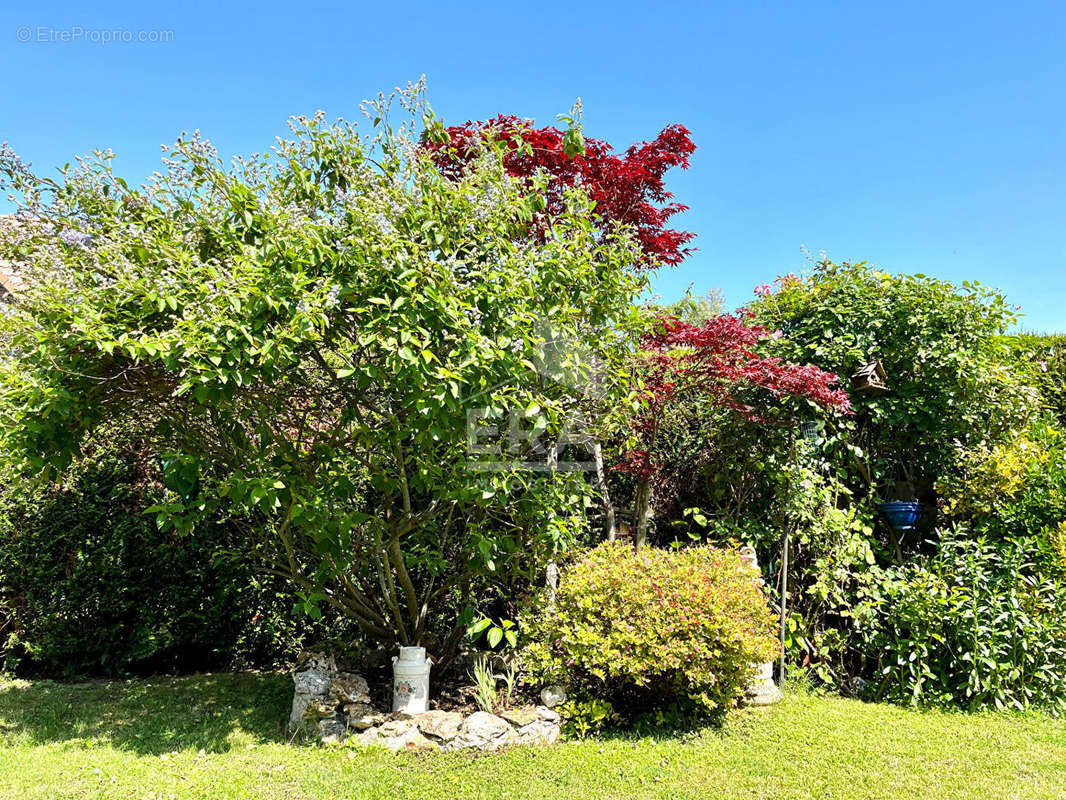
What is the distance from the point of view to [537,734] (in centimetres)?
377

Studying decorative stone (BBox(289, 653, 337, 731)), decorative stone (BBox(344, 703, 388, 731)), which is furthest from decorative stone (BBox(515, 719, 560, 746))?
decorative stone (BBox(289, 653, 337, 731))

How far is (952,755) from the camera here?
11.6ft

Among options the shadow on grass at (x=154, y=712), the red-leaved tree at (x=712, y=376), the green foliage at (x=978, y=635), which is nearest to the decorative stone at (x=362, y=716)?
the shadow on grass at (x=154, y=712)

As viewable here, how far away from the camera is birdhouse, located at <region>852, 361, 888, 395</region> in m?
5.24

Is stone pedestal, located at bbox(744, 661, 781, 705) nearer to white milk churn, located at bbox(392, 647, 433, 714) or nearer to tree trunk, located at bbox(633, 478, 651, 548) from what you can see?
tree trunk, located at bbox(633, 478, 651, 548)

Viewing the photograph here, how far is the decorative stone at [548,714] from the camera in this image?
12.7 feet

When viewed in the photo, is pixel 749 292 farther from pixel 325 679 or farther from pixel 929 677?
pixel 325 679

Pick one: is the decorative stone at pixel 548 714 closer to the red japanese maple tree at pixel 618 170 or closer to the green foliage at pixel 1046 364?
the red japanese maple tree at pixel 618 170

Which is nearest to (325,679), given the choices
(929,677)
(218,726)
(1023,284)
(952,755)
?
(218,726)

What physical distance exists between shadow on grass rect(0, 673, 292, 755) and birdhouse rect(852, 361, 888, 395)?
496cm

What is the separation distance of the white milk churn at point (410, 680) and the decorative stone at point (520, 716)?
1.85 feet

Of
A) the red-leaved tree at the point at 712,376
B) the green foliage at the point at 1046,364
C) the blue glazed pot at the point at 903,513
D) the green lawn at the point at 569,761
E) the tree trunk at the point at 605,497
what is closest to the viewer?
the green lawn at the point at 569,761

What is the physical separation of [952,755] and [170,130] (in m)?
5.54

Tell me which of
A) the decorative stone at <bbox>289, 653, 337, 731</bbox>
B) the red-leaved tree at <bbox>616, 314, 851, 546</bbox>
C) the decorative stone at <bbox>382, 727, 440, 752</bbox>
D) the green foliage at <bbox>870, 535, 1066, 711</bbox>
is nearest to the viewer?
the decorative stone at <bbox>382, 727, 440, 752</bbox>
